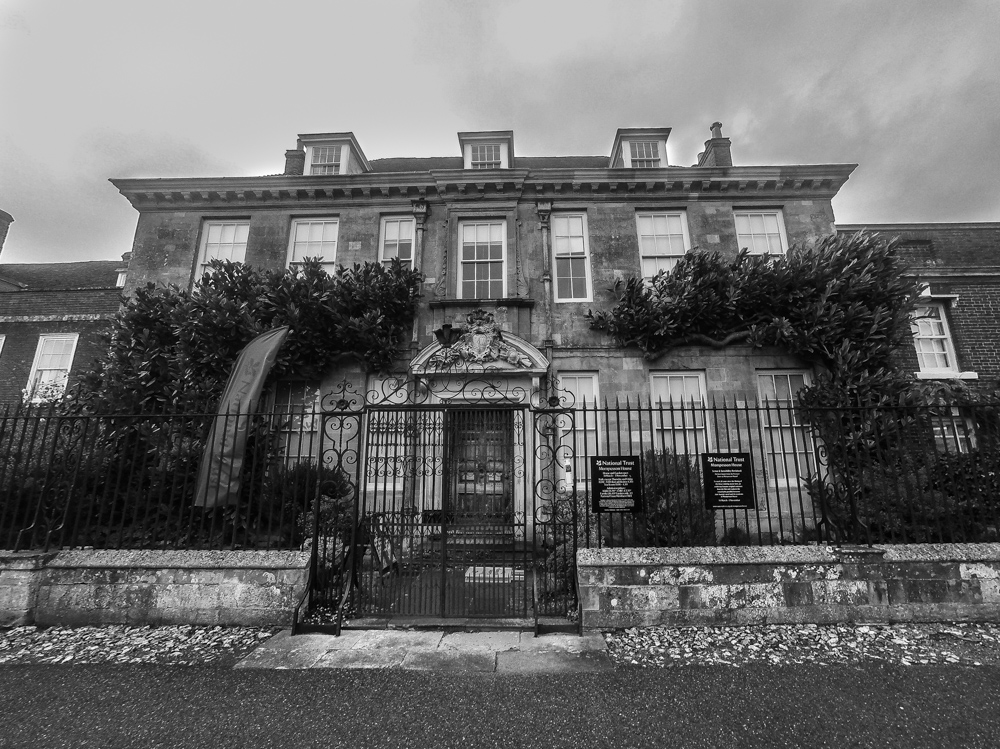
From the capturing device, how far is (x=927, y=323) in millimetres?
12766

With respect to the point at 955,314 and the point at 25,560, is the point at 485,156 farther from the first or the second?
the point at 955,314

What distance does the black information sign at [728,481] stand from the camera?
227 inches

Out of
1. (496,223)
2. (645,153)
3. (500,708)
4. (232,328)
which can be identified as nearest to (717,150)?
(645,153)

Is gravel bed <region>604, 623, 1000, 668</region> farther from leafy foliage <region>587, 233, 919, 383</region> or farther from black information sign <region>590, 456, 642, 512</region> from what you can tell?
leafy foliage <region>587, 233, 919, 383</region>

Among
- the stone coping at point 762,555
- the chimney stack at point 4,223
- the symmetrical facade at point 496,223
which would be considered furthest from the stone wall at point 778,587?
the chimney stack at point 4,223

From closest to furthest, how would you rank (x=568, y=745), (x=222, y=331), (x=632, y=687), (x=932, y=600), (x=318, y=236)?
1. (x=568, y=745)
2. (x=632, y=687)
3. (x=932, y=600)
4. (x=222, y=331)
5. (x=318, y=236)

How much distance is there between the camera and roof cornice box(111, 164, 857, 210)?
11719 millimetres

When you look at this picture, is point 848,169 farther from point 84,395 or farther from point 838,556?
point 84,395

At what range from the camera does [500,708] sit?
381 centimetres

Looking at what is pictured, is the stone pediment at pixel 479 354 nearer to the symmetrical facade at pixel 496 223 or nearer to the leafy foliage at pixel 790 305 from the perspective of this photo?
the symmetrical facade at pixel 496 223

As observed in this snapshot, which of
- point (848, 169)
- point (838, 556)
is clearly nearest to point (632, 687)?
point (838, 556)

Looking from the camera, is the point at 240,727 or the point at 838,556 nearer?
the point at 240,727

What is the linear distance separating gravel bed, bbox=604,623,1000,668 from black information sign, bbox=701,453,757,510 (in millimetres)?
1383

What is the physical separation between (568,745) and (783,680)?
2.26 metres
